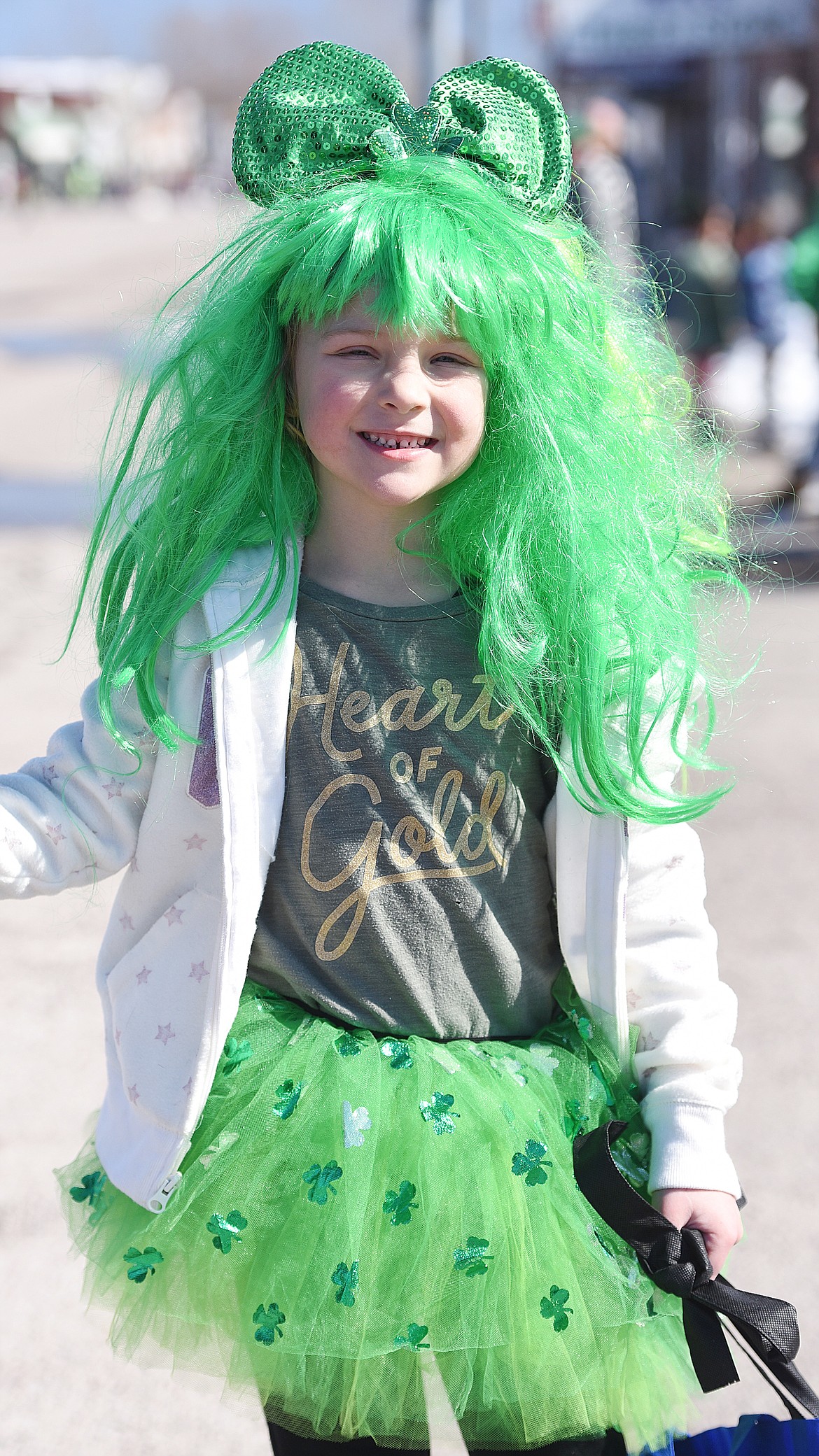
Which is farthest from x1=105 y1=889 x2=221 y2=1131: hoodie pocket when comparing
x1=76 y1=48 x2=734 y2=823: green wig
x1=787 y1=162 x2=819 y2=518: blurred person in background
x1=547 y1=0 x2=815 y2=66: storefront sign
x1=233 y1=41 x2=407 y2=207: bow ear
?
x1=547 y1=0 x2=815 y2=66: storefront sign

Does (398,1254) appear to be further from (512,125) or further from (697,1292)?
(512,125)

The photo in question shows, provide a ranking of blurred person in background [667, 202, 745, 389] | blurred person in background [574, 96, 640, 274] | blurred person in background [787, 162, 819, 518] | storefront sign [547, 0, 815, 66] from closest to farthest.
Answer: blurred person in background [574, 96, 640, 274] → blurred person in background [787, 162, 819, 518] → blurred person in background [667, 202, 745, 389] → storefront sign [547, 0, 815, 66]

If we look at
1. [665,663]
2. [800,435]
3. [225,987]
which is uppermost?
[665,663]

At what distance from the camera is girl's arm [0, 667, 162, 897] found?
1603 mm

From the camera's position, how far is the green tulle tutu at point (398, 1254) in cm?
154

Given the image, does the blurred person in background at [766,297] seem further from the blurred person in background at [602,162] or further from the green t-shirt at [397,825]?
the green t-shirt at [397,825]

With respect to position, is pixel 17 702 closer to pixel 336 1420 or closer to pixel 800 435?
pixel 336 1420

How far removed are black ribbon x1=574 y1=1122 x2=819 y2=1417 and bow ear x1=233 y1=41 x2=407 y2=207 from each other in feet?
3.65

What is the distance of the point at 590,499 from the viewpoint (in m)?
1.65

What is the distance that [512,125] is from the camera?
5.38 feet

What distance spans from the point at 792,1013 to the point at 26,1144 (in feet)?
5.62

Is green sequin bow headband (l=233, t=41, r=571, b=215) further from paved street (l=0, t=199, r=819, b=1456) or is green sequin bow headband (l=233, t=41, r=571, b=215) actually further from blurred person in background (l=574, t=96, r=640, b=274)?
blurred person in background (l=574, t=96, r=640, b=274)

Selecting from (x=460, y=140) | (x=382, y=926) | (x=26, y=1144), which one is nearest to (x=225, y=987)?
(x=382, y=926)

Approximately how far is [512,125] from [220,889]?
0.92 metres
